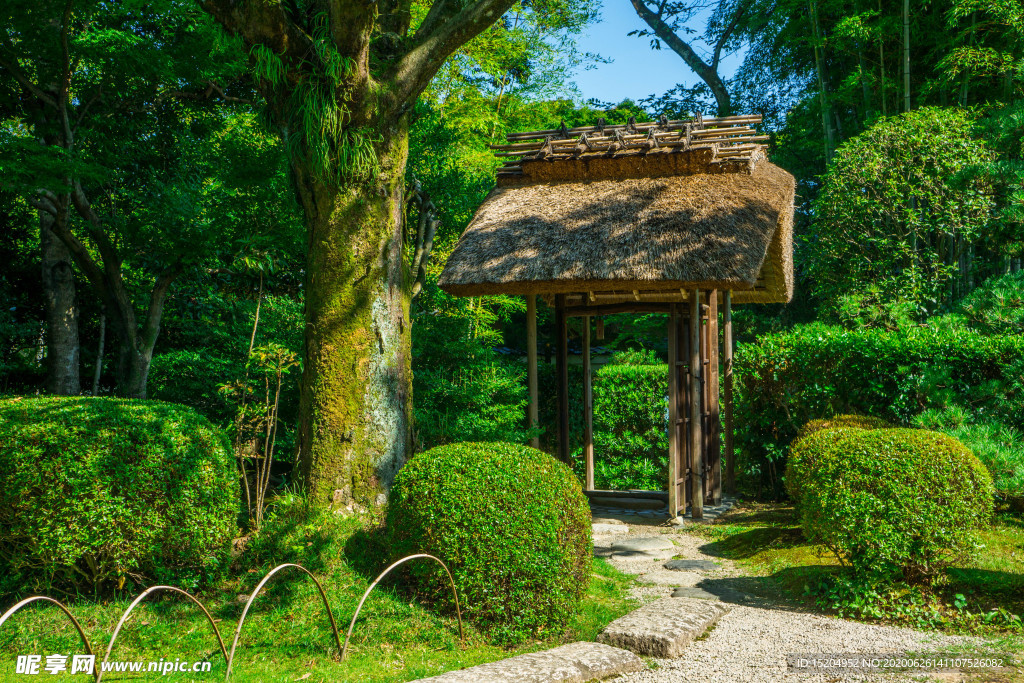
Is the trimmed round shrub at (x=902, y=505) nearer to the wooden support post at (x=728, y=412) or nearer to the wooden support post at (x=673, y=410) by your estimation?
the wooden support post at (x=673, y=410)

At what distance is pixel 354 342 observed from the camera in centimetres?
556

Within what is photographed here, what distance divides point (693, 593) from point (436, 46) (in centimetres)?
472

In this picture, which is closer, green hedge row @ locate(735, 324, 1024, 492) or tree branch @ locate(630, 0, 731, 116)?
green hedge row @ locate(735, 324, 1024, 492)

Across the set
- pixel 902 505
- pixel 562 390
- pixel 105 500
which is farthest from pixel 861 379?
pixel 105 500

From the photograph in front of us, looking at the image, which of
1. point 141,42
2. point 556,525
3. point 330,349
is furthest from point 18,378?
point 556,525

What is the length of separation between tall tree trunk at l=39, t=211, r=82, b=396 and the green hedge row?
8.78 metres

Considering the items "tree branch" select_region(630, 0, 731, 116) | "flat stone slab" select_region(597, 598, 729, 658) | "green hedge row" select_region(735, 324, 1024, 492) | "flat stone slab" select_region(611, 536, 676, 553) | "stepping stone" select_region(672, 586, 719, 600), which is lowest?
"stepping stone" select_region(672, 586, 719, 600)

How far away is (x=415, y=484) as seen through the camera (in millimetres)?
4633

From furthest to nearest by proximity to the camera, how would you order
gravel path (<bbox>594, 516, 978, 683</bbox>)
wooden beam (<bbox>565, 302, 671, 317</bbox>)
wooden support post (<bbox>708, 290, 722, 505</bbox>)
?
wooden support post (<bbox>708, 290, 722, 505</bbox>) → wooden beam (<bbox>565, 302, 671, 317</bbox>) → gravel path (<bbox>594, 516, 978, 683</bbox>)

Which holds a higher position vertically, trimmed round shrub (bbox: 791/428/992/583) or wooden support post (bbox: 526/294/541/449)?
wooden support post (bbox: 526/294/541/449)

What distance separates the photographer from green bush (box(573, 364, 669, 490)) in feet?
33.1

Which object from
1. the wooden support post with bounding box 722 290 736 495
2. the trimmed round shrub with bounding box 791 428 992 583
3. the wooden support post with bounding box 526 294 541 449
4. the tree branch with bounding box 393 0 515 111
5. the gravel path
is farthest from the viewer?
the wooden support post with bounding box 722 290 736 495

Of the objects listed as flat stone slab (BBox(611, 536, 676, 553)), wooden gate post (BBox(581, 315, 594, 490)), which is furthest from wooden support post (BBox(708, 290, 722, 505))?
flat stone slab (BBox(611, 536, 676, 553))

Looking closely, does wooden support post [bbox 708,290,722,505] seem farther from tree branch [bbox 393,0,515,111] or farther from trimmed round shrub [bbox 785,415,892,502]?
tree branch [bbox 393,0,515,111]
